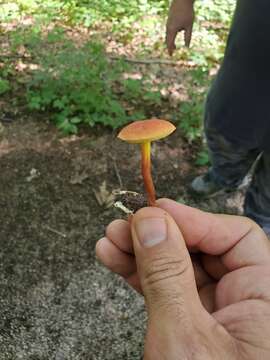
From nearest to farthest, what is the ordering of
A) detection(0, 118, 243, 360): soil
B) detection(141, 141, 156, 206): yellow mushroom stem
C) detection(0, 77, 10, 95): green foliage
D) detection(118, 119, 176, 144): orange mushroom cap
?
detection(118, 119, 176, 144): orange mushroom cap < detection(141, 141, 156, 206): yellow mushroom stem < detection(0, 118, 243, 360): soil < detection(0, 77, 10, 95): green foliage

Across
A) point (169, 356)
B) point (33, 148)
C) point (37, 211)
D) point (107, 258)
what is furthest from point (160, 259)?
point (33, 148)

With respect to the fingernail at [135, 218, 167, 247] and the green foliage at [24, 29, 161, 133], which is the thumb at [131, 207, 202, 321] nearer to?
the fingernail at [135, 218, 167, 247]

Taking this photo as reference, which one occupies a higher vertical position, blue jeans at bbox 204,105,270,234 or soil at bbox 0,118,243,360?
blue jeans at bbox 204,105,270,234

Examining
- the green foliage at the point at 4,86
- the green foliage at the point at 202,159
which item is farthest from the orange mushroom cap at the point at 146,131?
the green foliage at the point at 4,86

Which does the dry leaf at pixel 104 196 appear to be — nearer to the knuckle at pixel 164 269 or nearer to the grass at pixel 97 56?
the grass at pixel 97 56

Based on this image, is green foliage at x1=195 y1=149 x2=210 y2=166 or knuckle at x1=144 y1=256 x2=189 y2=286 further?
green foliage at x1=195 y1=149 x2=210 y2=166

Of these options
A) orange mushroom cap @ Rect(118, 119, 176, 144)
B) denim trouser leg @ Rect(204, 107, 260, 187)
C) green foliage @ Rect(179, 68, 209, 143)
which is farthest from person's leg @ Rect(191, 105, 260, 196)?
orange mushroom cap @ Rect(118, 119, 176, 144)

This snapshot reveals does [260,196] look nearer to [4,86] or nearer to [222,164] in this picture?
[222,164]
